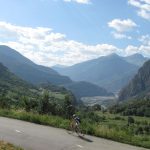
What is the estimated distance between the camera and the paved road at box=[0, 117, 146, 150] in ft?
62.6

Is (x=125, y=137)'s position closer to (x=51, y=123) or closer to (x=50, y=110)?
(x=51, y=123)

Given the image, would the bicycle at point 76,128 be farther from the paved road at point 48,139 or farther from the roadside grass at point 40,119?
the roadside grass at point 40,119

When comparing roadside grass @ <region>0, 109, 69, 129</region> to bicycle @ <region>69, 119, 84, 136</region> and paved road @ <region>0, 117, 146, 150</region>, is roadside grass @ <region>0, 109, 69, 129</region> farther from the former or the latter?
bicycle @ <region>69, 119, 84, 136</region>

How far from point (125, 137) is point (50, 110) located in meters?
15.2

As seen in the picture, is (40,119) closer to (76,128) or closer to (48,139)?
(76,128)

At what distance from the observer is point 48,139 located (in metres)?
20.7

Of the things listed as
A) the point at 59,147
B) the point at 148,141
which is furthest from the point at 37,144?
the point at 148,141

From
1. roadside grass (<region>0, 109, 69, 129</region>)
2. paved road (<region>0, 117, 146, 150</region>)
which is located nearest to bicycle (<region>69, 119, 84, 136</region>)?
paved road (<region>0, 117, 146, 150</region>)

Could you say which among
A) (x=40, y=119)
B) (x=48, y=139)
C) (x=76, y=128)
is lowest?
(x=48, y=139)

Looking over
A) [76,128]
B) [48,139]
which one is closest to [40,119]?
[76,128]

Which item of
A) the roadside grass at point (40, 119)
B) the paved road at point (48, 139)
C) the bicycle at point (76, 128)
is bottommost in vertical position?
the paved road at point (48, 139)

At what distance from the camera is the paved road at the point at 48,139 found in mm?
19078

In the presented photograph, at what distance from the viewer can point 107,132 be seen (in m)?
23.8

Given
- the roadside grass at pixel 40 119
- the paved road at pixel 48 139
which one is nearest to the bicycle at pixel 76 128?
the paved road at pixel 48 139
